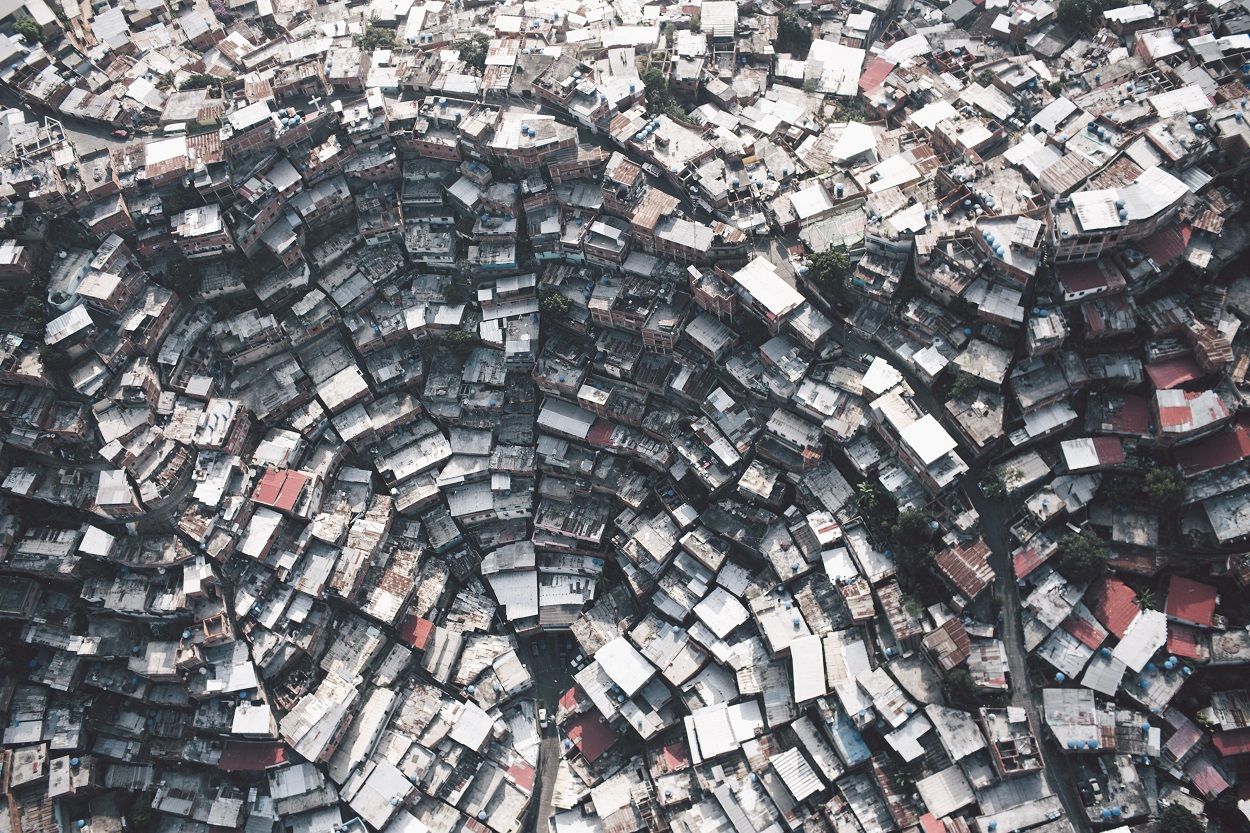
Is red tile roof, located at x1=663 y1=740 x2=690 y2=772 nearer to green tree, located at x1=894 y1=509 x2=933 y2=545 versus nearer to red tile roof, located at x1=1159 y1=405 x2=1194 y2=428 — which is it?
green tree, located at x1=894 y1=509 x2=933 y2=545

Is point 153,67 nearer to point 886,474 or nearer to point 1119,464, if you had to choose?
point 886,474

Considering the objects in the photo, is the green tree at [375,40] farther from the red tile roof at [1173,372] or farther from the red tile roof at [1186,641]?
the red tile roof at [1186,641]

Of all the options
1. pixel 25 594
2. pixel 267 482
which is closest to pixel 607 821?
pixel 267 482

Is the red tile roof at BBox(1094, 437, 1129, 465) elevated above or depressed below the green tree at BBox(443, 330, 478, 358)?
below

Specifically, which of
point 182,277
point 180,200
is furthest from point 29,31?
point 182,277

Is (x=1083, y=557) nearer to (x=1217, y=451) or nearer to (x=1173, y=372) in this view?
(x=1217, y=451)

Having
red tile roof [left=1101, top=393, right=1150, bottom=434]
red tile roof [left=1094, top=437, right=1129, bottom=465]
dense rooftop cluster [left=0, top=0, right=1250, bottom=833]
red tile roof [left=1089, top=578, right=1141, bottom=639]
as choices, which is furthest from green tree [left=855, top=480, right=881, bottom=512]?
red tile roof [left=1101, top=393, right=1150, bottom=434]
